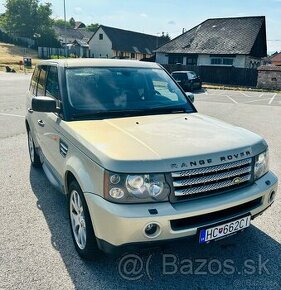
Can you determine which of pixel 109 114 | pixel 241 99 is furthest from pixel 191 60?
pixel 109 114

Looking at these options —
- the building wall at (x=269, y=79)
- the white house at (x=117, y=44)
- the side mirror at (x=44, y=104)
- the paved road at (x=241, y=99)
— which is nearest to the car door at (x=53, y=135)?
the side mirror at (x=44, y=104)

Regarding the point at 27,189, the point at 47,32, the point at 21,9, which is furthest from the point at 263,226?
the point at 21,9

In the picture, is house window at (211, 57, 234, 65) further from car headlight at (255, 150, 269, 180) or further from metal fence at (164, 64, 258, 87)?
car headlight at (255, 150, 269, 180)

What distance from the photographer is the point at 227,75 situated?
3192cm

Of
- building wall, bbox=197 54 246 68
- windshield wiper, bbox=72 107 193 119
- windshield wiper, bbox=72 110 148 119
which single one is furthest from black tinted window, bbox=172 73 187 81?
windshield wiper, bbox=72 110 148 119

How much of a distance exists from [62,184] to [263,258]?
7.49 feet

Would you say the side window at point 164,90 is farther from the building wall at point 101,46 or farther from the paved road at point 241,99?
the building wall at point 101,46

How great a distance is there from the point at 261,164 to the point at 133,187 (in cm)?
142

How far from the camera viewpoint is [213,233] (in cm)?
284

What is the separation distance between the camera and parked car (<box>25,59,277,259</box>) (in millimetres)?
2631

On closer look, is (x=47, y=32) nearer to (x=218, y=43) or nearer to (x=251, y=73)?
(x=218, y=43)

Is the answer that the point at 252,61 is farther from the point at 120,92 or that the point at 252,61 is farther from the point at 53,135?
the point at 53,135

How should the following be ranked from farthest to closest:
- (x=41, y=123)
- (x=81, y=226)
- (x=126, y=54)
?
(x=126, y=54)
(x=41, y=123)
(x=81, y=226)

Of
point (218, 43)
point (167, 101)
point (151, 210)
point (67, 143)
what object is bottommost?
point (151, 210)
